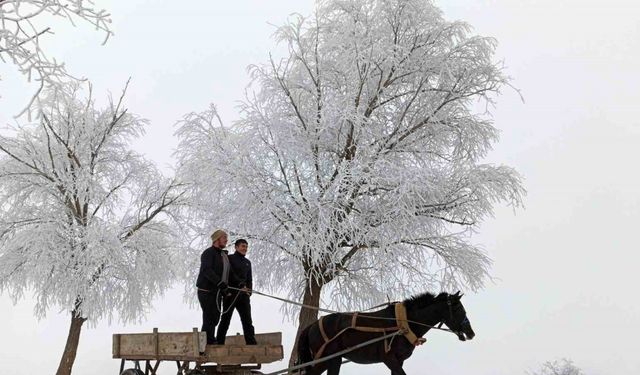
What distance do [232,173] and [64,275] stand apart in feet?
22.1

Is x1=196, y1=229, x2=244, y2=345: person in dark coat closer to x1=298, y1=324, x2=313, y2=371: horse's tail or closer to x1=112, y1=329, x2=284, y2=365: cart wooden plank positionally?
x1=112, y1=329, x2=284, y2=365: cart wooden plank

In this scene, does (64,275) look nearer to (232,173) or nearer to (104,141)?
(104,141)

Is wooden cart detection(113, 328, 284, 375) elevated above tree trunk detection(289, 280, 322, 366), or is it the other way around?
tree trunk detection(289, 280, 322, 366)

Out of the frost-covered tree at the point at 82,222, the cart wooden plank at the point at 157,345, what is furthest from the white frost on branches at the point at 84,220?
the cart wooden plank at the point at 157,345

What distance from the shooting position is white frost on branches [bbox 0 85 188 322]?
18531 mm

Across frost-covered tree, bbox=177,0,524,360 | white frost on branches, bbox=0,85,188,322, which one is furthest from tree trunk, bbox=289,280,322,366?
white frost on branches, bbox=0,85,188,322

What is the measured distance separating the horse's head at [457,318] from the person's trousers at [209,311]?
11.2 feet

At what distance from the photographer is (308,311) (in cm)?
1525

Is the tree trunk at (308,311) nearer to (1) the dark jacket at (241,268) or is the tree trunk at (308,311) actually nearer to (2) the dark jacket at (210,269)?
(1) the dark jacket at (241,268)

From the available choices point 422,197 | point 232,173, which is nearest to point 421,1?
point 422,197

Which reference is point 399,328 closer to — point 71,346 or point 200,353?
point 200,353

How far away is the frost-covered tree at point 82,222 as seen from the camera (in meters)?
18.5

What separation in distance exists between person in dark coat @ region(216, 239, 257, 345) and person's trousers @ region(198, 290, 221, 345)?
0.24m

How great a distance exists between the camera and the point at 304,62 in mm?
16047
